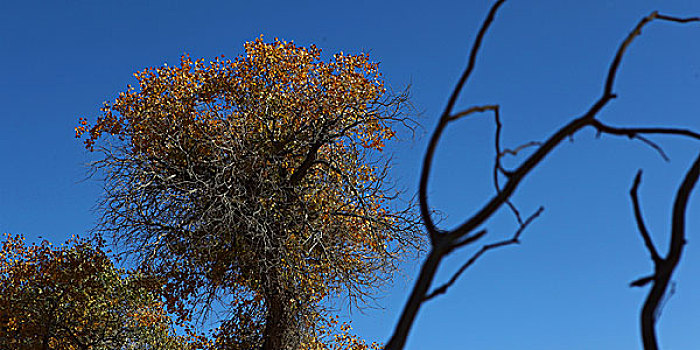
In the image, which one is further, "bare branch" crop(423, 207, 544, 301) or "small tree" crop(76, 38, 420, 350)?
"small tree" crop(76, 38, 420, 350)

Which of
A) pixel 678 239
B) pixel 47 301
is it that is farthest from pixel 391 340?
pixel 47 301

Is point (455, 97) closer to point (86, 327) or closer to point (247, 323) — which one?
point (247, 323)

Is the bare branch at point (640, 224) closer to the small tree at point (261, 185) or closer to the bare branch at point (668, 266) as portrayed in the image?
the bare branch at point (668, 266)

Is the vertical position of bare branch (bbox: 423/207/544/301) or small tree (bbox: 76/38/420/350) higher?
small tree (bbox: 76/38/420/350)

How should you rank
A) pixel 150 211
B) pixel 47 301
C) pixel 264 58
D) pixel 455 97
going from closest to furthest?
pixel 455 97 → pixel 150 211 → pixel 264 58 → pixel 47 301

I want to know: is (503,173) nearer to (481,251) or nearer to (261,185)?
(481,251)

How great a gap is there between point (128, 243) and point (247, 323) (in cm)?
289

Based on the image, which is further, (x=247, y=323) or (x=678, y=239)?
(x=247, y=323)

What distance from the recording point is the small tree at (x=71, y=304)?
15.6m

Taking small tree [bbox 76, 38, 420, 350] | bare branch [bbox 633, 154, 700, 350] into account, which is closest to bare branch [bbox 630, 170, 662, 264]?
bare branch [bbox 633, 154, 700, 350]

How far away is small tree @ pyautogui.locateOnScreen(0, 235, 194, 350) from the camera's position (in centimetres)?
1556

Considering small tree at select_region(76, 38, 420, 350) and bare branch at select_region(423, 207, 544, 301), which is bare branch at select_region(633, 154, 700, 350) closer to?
bare branch at select_region(423, 207, 544, 301)

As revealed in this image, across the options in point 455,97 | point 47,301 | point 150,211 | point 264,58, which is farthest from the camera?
point 47,301

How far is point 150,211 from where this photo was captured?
13.1 m
